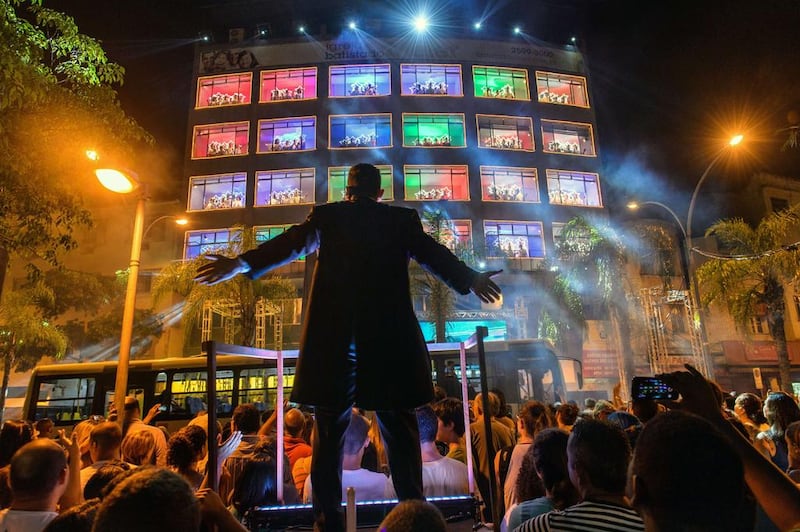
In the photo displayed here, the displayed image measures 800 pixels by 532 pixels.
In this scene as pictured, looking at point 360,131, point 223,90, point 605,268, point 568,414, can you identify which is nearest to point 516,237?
point 605,268

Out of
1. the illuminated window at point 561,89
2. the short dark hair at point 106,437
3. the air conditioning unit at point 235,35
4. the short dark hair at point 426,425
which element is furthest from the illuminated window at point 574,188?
the short dark hair at point 106,437

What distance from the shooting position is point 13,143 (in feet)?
29.4

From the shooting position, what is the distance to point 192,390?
1549 centimetres

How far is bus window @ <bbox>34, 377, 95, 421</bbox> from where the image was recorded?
1562cm

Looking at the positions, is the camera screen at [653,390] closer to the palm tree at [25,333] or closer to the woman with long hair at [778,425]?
the woman with long hair at [778,425]

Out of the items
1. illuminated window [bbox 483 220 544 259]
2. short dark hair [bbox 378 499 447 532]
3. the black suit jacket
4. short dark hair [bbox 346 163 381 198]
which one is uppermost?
illuminated window [bbox 483 220 544 259]

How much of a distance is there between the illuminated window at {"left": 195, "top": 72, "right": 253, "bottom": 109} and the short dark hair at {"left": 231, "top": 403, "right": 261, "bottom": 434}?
3422 cm

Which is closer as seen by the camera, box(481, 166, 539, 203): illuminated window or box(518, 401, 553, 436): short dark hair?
box(518, 401, 553, 436): short dark hair

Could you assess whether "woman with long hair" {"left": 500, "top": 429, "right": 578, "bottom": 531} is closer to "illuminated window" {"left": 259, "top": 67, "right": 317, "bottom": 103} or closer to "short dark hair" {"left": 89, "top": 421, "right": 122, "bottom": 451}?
"short dark hair" {"left": 89, "top": 421, "right": 122, "bottom": 451}

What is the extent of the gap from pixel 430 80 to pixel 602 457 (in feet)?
123

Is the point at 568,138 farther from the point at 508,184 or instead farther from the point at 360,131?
the point at 360,131

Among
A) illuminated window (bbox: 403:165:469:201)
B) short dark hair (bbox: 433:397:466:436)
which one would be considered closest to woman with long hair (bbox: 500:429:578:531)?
short dark hair (bbox: 433:397:466:436)

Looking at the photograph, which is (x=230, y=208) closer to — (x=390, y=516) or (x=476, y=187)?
(x=476, y=187)

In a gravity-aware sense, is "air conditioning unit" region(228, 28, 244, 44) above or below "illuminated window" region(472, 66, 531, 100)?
above
